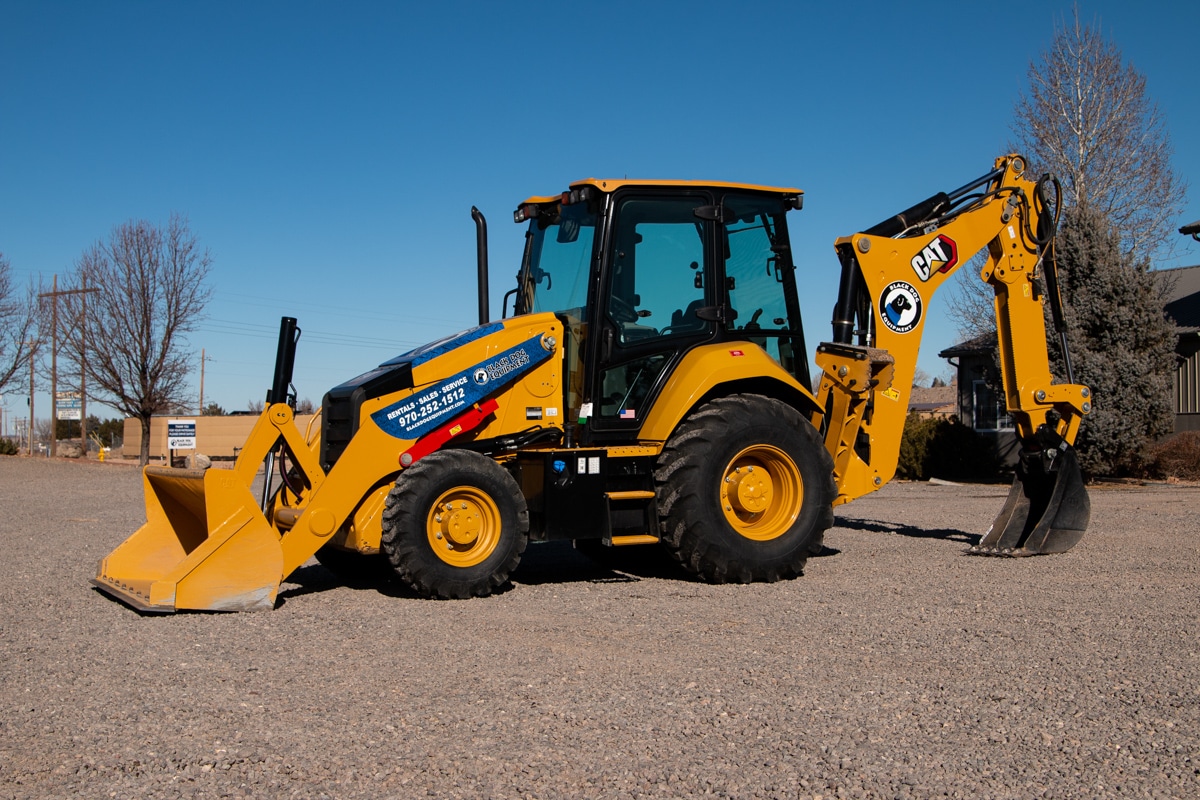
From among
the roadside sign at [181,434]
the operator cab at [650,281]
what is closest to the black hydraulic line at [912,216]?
the operator cab at [650,281]

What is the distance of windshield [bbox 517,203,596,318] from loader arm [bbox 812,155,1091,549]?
2223 millimetres

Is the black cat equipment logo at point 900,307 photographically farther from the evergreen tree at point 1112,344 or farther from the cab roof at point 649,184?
the evergreen tree at point 1112,344

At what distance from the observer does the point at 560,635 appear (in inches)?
251

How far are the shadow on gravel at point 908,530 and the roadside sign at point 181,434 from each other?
19.4 metres

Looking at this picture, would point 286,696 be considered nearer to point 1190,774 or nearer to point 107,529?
point 1190,774

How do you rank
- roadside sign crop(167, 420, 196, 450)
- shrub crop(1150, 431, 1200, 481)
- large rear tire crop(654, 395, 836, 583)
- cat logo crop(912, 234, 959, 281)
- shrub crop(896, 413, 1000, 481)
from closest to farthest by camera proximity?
large rear tire crop(654, 395, 836, 583)
cat logo crop(912, 234, 959, 281)
shrub crop(1150, 431, 1200, 481)
shrub crop(896, 413, 1000, 481)
roadside sign crop(167, 420, 196, 450)

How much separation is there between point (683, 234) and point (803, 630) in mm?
3465

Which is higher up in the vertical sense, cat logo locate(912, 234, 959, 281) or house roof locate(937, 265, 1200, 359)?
house roof locate(937, 265, 1200, 359)

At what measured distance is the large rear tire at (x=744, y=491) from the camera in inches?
314

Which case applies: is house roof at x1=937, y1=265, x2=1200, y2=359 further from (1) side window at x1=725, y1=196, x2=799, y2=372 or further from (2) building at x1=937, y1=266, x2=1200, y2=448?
(1) side window at x1=725, y1=196, x2=799, y2=372

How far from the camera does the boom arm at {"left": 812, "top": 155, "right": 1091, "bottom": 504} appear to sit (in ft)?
29.8

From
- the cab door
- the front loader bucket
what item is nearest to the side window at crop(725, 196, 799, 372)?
the cab door

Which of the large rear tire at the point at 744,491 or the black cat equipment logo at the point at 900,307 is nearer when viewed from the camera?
the large rear tire at the point at 744,491

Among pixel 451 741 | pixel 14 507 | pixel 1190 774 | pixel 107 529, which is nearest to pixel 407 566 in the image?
pixel 451 741
